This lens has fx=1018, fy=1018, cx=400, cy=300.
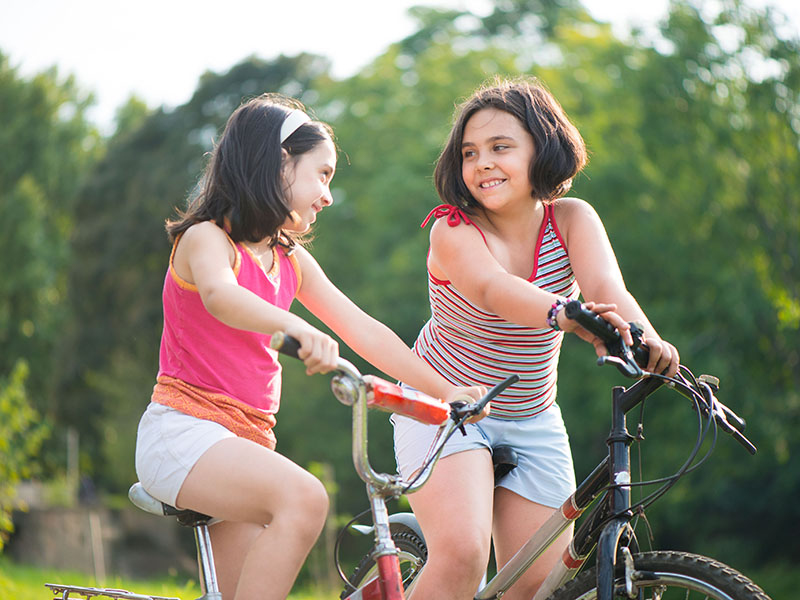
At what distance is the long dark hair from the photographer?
2688 mm

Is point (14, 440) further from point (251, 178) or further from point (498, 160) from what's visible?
point (498, 160)

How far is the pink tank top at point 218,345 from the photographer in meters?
2.65

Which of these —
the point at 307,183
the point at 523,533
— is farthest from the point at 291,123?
the point at 523,533

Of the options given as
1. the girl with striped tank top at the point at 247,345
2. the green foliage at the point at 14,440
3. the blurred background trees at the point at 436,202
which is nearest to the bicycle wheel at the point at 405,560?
the girl with striped tank top at the point at 247,345

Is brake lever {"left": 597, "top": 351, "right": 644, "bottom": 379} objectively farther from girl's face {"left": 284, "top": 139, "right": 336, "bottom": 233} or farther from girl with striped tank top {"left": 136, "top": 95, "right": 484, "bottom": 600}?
girl's face {"left": 284, "top": 139, "right": 336, "bottom": 233}

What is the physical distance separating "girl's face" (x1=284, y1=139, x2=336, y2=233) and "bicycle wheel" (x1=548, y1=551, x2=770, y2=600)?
1.19 m

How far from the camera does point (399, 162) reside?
2108cm

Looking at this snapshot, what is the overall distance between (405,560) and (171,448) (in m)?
1.16

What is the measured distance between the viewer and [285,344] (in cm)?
209

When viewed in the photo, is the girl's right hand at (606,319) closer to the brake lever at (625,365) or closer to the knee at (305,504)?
the brake lever at (625,365)

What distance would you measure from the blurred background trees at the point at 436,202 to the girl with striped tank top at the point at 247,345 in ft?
10.7

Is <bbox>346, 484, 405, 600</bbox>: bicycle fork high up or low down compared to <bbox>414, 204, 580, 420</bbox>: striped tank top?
down

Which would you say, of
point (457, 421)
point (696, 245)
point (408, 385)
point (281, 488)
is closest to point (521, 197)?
point (408, 385)

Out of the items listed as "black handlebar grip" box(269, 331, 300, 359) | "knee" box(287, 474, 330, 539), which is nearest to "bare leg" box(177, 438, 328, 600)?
"knee" box(287, 474, 330, 539)
